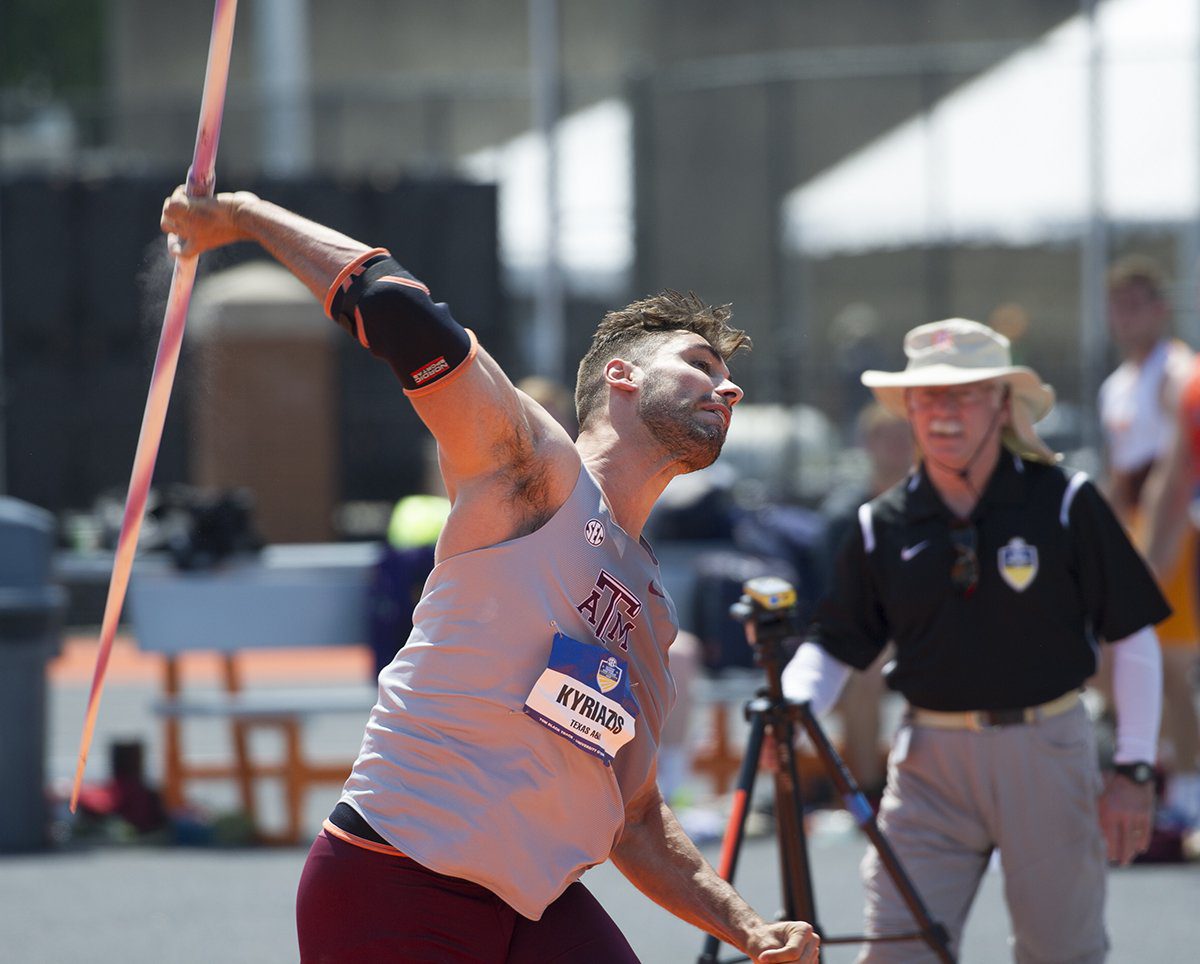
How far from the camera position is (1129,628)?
446cm

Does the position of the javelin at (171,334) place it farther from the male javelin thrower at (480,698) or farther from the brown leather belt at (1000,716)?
the brown leather belt at (1000,716)

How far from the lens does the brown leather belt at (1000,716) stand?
448 centimetres

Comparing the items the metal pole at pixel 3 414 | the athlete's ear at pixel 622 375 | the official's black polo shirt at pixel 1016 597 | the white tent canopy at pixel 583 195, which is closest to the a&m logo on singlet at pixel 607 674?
the athlete's ear at pixel 622 375

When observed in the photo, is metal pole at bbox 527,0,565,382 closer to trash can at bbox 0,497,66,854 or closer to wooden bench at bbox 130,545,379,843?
wooden bench at bbox 130,545,379,843

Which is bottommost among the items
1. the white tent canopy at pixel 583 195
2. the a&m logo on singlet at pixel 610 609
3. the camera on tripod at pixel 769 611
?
the camera on tripod at pixel 769 611

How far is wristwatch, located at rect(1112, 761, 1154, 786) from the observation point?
14.5 ft

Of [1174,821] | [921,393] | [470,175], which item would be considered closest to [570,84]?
[470,175]

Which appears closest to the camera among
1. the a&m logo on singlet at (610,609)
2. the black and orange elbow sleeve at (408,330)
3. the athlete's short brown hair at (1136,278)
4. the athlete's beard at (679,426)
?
the black and orange elbow sleeve at (408,330)

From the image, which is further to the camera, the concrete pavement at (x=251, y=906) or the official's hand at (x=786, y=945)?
the concrete pavement at (x=251, y=906)

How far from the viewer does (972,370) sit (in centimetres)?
471

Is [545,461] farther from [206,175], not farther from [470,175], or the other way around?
[470,175]

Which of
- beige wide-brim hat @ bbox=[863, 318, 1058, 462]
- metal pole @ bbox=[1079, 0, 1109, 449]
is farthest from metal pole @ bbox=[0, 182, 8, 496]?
beige wide-brim hat @ bbox=[863, 318, 1058, 462]

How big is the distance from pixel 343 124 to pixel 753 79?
6.48 meters

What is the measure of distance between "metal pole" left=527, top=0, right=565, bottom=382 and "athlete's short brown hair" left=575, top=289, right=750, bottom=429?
13.1 metres
